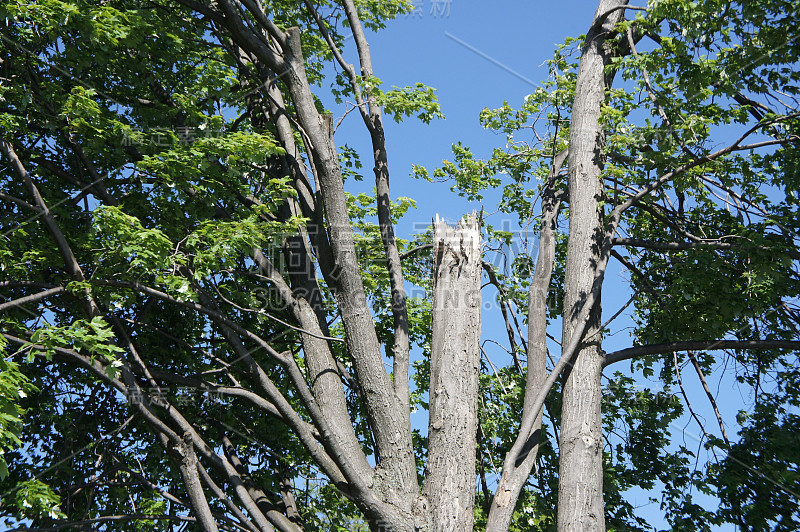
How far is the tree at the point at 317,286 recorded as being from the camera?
6.14 metres

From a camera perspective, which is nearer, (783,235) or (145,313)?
(783,235)

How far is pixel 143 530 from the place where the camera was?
752 cm

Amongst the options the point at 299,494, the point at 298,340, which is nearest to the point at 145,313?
the point at 298,340

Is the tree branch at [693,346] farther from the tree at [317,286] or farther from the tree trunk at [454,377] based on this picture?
the tree trunk at [454,377]

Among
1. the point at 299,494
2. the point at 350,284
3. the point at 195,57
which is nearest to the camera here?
the point at 350,284

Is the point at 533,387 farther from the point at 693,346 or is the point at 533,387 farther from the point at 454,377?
the point at 693,346

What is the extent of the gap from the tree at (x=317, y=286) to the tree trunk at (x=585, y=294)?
0.02m

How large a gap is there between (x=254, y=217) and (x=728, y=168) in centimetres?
533

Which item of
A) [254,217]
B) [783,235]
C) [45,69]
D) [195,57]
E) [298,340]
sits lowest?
[298,340]

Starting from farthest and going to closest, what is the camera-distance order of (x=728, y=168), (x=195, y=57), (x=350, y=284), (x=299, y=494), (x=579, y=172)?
1. (x=299, y=494)
2. (x=195, y=57)
3. (x=728, y=168)
4. (x=579, y=172)
5. (x=350, y=284)

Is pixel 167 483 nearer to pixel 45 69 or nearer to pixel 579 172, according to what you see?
pixel 45 69

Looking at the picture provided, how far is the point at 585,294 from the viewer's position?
6.71 m

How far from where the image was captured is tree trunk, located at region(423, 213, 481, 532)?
5.84m

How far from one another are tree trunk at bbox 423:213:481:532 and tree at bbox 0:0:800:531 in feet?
0.07
